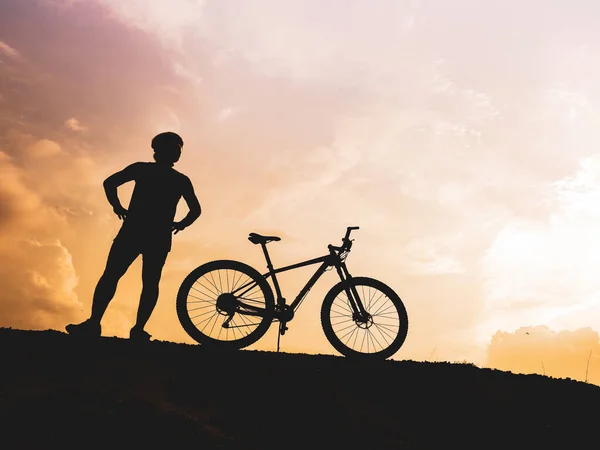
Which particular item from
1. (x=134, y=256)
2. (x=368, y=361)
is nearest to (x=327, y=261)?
(x=368, y=361)

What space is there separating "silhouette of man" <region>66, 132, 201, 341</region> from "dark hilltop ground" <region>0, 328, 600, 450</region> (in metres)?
0.48

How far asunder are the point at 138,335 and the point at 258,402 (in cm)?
245

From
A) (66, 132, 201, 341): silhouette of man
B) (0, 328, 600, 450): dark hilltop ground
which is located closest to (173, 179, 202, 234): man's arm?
(66, 132, 201, 341): silhouette of man

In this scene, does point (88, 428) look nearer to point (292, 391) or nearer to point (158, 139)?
point (292, 391)

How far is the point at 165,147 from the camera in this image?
8.26 metres

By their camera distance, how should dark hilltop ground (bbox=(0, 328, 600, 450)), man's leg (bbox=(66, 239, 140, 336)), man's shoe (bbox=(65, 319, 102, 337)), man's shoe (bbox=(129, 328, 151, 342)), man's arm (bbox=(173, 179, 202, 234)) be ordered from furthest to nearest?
man's arm (bbox=(173, 179, 202, 234)), man's shoe (bbox=(129, 328, 151, 342)), man's leg (bbox=(66, 239, 140, 336)), man's shoe (bbox=(65, 319, 102, 337)), dark hilltop ground (bbox=(0, 328, 600, 450))

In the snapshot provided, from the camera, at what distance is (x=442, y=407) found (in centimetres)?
699

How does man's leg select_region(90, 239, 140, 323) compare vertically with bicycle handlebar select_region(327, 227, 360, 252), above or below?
below

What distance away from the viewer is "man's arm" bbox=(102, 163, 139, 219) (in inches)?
323

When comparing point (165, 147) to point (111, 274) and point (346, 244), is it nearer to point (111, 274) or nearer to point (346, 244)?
point (111, 274)

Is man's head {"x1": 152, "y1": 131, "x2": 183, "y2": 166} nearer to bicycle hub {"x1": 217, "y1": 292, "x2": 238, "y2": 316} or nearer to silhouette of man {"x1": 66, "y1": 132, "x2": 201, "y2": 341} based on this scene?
silhouette of man {"x1": 66, "y1": 132, "x2": 201, "y2": 341}

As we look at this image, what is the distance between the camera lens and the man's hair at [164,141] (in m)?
8.26

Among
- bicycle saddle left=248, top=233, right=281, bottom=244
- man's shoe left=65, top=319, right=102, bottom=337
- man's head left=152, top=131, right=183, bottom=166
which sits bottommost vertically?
man's shoe left=65, top=319, right=102, bottom=337

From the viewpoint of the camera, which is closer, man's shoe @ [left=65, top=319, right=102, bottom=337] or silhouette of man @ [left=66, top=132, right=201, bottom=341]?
man's shoe @ [left=65, top=319, right=102, bottom=337]
